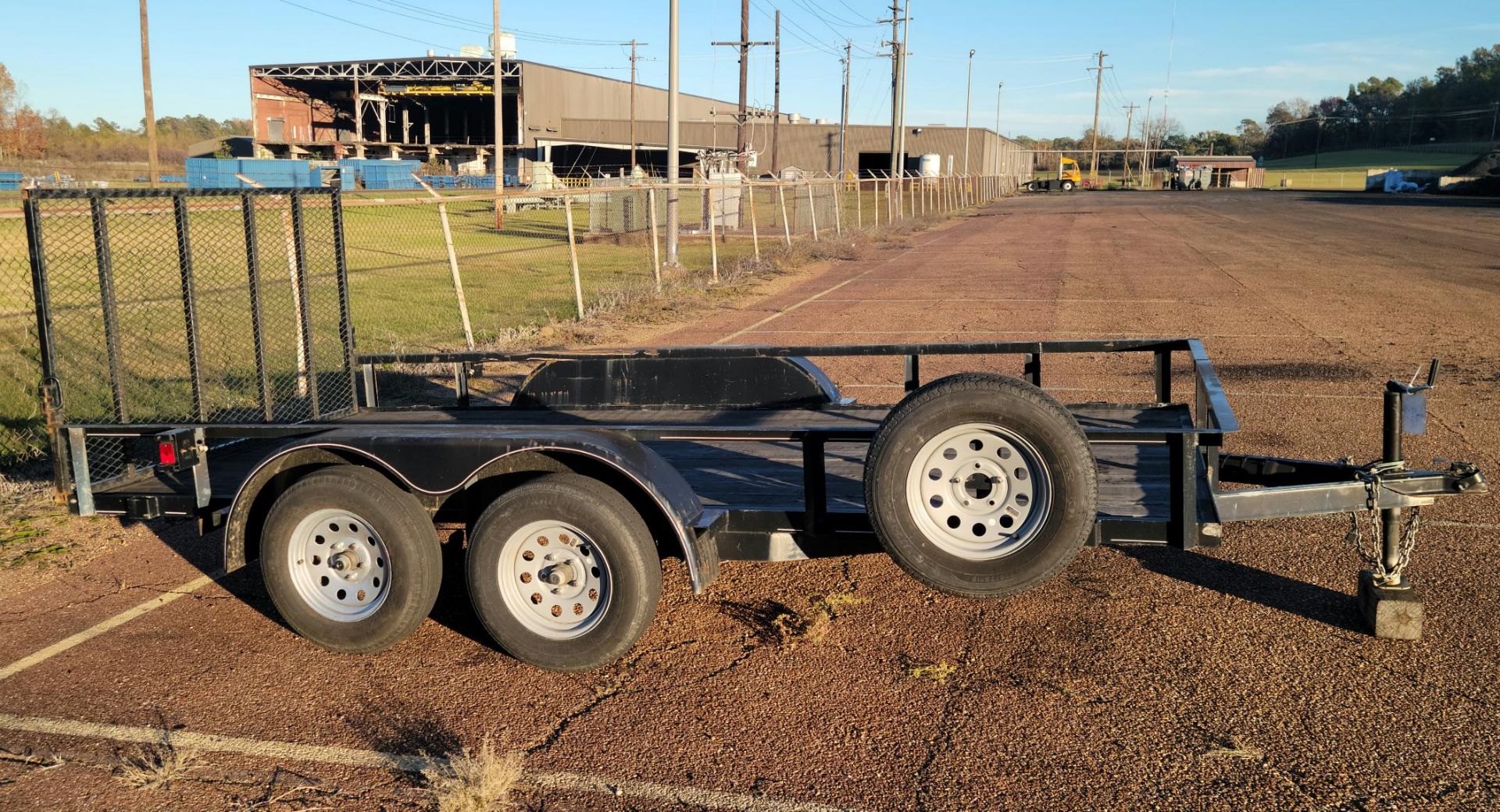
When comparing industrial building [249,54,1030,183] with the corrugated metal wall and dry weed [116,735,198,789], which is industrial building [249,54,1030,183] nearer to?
the corrugated metal wall

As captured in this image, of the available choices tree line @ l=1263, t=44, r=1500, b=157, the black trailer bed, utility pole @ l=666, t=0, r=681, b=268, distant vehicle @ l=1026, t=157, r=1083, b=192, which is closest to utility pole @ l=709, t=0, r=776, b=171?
utility pole @ l=666, t=0, r=681, b=268

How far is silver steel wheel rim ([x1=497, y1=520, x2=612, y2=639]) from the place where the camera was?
450 cm

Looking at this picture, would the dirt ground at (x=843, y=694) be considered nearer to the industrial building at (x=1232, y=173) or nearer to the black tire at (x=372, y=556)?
the black tire at (x=372, y=556)

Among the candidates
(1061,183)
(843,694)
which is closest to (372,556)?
(843,694)

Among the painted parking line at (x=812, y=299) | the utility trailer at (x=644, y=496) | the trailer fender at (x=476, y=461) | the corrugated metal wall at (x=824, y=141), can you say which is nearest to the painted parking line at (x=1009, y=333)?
the painted parking line at (x=812, y=299)

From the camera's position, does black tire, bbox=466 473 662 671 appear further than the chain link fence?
No

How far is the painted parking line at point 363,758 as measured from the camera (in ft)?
12.1

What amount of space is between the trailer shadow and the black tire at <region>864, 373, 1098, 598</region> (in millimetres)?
918

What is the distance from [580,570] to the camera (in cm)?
455

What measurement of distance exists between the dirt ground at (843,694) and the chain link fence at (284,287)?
4.46 ft

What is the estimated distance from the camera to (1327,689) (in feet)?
14.4

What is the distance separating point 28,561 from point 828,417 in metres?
4.63

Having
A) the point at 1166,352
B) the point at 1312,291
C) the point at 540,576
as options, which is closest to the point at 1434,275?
the point at 1312,291

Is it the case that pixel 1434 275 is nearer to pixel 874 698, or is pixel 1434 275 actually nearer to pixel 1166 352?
pixel 1166 352
